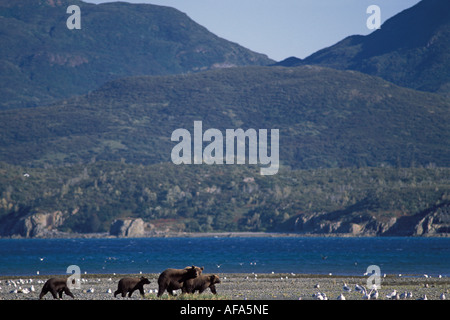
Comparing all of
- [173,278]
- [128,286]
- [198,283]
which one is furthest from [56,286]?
[198,283]

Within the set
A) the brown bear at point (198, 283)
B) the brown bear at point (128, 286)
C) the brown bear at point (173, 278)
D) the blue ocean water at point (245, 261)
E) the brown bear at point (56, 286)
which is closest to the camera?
the brown bear at point (173, 278)

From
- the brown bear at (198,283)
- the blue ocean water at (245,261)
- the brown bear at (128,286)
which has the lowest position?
the blue ocean water at (245,261)

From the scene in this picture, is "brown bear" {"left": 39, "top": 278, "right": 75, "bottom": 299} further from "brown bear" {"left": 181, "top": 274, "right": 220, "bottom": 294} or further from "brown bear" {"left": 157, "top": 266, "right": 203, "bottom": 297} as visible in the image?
"brown bear" {"left": 181, "top": 274, "right": 220, "bottom": 294}

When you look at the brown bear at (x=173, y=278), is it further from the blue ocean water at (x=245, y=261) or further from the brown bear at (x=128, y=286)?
the blue ocean water at (x=245, y=261)

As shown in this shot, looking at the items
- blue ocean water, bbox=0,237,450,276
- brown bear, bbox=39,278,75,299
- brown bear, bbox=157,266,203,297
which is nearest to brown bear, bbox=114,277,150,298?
brown bear, bbox=39,278,75,299

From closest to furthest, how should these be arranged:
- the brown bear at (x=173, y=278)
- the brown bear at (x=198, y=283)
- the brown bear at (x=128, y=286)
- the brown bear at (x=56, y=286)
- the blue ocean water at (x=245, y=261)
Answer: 1. the brown bear at (x=173, y=278)
2. the brown bear at (x=198, y=283)
3. the brown bear at (x=56, y=286)
4. the brown bear at (x=128, y=286)
5. the blue ocean water at (x=245, y=261)

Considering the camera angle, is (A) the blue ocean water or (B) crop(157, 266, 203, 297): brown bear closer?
(B) crop(157, 266, 203, 297): brown bear

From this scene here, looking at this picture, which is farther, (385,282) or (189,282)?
(385,282)

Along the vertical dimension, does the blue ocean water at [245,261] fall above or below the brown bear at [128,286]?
below

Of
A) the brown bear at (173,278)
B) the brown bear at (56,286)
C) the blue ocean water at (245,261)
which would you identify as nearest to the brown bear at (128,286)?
the brown bear at (56,286)
